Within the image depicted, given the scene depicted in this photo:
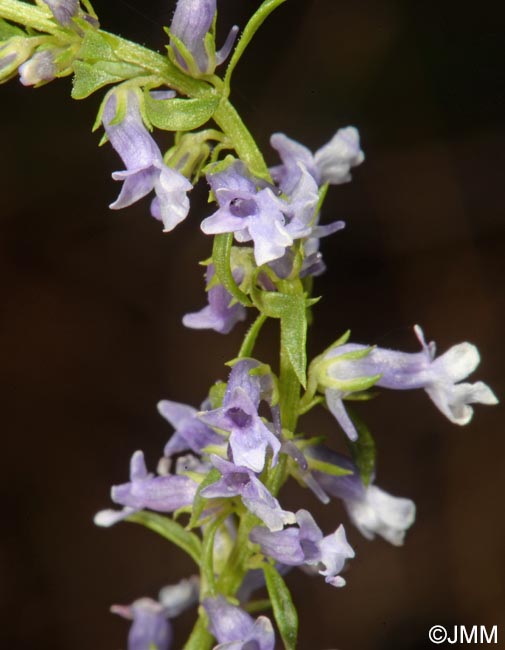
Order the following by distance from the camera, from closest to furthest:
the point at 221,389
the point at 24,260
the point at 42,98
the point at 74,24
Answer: the point at 74,24 → the point at 221,389 → the point at 42,98 → the point at 24,260

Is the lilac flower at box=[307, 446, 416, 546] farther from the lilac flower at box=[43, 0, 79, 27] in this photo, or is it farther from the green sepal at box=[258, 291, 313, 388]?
the lilac flower at box=[43, 0, 79, 27]

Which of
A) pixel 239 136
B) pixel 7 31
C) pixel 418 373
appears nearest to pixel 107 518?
pixel 418 373

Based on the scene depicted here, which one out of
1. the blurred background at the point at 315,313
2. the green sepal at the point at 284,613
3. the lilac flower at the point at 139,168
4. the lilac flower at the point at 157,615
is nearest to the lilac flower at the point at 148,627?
the lilac flower at the point at 157,615

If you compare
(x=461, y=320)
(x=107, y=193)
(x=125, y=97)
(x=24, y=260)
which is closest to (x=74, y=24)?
(x=125, y=97)

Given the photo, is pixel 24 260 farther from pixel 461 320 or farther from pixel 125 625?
pixel 461 320

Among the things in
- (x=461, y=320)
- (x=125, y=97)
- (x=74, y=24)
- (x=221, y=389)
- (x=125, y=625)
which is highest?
(x=74, y=24)
